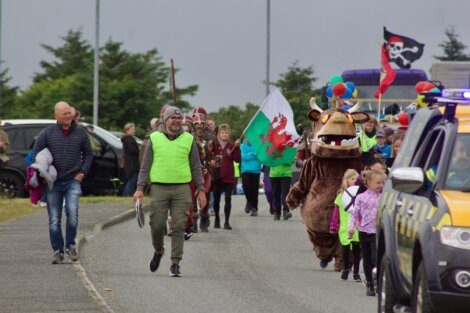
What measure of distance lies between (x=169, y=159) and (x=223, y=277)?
4.54 feet

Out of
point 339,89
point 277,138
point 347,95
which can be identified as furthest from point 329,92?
point 277,138

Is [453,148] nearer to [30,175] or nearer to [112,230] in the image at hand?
[30,175]

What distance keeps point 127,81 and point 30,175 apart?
231ft

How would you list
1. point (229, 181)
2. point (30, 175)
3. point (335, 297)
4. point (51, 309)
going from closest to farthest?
point (51, 309) < point (335, 297) < point (30, 175) < point (229, 181)

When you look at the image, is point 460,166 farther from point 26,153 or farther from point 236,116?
point 236,116

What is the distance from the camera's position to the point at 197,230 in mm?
24281

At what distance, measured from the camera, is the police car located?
9328mm

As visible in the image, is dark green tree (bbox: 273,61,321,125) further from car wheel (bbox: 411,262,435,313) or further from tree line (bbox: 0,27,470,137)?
car wheel (bbox: 411,262,435,313)

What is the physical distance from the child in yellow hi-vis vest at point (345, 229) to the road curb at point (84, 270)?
9.08ft

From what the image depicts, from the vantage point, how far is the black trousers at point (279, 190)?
28.1 m

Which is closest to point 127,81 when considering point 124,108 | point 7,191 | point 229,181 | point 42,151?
point 124,108

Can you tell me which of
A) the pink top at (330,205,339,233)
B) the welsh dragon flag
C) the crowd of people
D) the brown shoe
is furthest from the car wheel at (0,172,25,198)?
the pink top at (330,205,339,233)

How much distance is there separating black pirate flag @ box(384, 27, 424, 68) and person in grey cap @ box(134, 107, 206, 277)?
71.4ft

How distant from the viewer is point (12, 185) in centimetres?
3425
